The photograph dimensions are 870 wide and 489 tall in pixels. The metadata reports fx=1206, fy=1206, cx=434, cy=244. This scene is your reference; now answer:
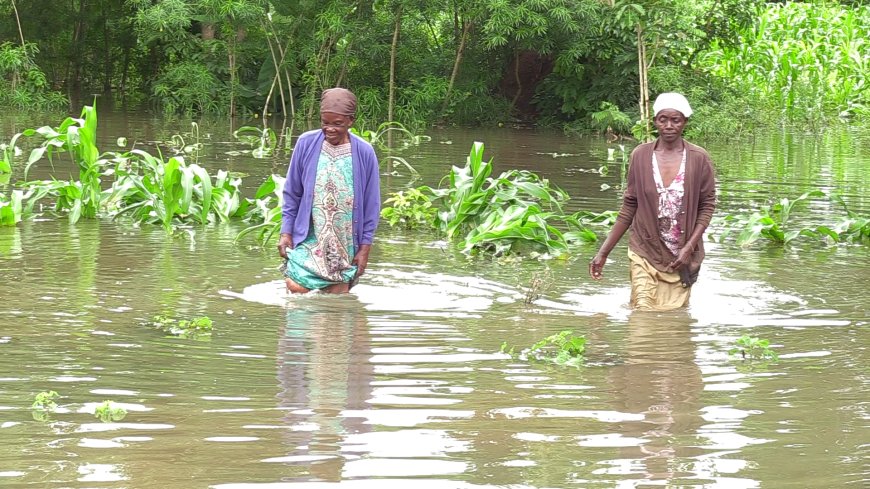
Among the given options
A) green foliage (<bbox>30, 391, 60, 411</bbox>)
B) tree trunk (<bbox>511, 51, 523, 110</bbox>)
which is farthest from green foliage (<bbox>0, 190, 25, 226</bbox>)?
tree trunk (<bbox>511, 51, 523, 110</bbox>)

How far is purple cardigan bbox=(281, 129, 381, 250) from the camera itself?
238 inches

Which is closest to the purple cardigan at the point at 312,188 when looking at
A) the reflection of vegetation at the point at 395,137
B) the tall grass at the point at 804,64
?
the reflection of vegetation at the point at 395,137

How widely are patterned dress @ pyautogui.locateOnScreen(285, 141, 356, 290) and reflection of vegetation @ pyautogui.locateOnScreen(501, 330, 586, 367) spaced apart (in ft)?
3.94

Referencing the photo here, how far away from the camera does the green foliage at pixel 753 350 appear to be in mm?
5293

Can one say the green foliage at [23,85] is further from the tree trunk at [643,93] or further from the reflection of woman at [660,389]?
the reflection of woman at [660,389]

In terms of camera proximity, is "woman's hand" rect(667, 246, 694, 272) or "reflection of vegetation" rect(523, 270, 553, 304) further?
"reflection of vegetation" rect(523, 270, 553, 304)

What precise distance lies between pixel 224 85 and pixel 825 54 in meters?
11.1

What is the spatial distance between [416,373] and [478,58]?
17362mm

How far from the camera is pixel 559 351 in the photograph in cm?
525

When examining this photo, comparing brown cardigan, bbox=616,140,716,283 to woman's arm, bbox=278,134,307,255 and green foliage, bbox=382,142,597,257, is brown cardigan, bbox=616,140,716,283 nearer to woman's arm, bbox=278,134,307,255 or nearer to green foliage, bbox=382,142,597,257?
woman's arm, bbox=278,134,307,255

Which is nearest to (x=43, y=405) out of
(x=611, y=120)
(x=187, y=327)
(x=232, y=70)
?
(x=187, y=327)

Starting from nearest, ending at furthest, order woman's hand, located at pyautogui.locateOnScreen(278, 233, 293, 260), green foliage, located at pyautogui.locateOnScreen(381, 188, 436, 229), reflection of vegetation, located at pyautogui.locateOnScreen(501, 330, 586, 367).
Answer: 1. reflection of vegetation, located at pyautogui.locateOnScreen(501, 330, 586, 367)
2. woman's hand, located at pyautogui.locateOnScreen(278, 233, 293, 260)
3. green foliage, located at pyautogui.locateOnScreen(381, 188, 436, 229)

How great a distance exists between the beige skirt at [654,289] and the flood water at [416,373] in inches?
3.2

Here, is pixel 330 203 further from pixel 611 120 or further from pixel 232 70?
pixel 232 70
